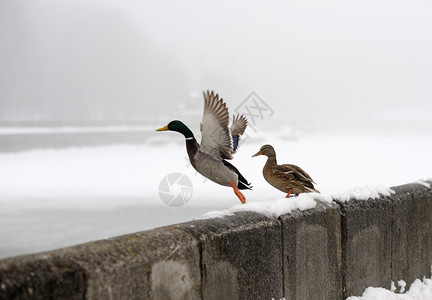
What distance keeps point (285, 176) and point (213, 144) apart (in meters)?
0.81

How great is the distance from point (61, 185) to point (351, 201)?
22468 mm

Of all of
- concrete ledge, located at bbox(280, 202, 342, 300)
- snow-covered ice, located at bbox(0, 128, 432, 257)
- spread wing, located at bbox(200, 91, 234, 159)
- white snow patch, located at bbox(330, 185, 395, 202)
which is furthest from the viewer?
snow-covered ice, located at bbox(0, 128, 432, 257)

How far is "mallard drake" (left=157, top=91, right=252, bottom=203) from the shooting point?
2.54 metres

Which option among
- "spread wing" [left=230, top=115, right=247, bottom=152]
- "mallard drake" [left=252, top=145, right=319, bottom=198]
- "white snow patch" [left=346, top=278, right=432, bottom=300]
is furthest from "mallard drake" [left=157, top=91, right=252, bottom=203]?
"white snow patch" [left=346, top=278, right=432, bottom=300]

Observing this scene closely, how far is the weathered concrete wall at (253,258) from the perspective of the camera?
201 centimetres

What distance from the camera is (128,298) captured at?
86.7 inches

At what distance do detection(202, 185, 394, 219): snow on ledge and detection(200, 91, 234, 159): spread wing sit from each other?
470 mm

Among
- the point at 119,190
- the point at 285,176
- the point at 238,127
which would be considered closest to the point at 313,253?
the point at 285,176

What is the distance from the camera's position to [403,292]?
4188 millimetres

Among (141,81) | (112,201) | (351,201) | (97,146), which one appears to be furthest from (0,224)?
(141,81)

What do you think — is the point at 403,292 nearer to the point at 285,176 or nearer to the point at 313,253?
the point at 313,253

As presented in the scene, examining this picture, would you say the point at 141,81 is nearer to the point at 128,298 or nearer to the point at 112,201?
the point at 112,201

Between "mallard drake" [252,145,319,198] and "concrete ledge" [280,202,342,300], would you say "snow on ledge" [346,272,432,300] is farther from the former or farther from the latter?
"mallard drake" [252,145,319,198]

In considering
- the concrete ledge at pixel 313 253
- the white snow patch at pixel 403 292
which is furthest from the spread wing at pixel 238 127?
the white snow patch at pixel 403 292
